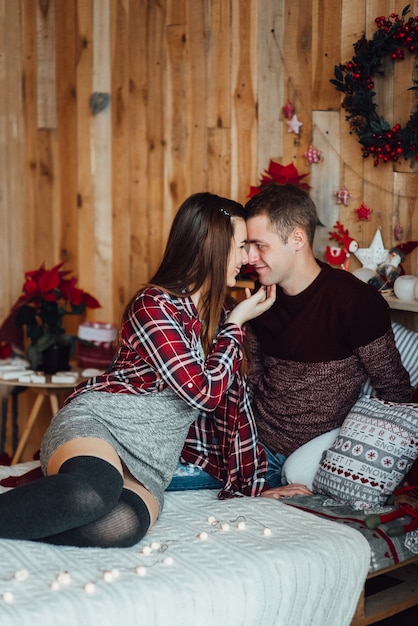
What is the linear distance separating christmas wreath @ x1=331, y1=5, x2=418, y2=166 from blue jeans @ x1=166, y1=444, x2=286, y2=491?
38.6 inches

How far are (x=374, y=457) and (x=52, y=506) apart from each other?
2.71ft

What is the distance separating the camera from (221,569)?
6.12 ft

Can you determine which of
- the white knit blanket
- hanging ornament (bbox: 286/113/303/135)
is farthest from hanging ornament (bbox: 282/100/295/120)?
the white knit blanket

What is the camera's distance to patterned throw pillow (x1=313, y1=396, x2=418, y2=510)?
2.27 m

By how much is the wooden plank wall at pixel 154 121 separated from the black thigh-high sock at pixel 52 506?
132 cm

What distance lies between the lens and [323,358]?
2486 mm

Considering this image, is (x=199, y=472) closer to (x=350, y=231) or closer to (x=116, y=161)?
(x=350, y=231)

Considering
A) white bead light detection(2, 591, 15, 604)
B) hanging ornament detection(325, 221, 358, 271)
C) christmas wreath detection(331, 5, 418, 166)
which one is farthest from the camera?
hanging ornament detection(325, 221, 358, 271)

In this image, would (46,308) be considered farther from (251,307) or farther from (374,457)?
(374,457)

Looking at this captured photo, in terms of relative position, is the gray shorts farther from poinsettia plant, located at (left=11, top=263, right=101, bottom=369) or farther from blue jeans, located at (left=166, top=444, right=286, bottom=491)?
poinsettia plant, located at (left=11, top=263, right=101, bottom=369)

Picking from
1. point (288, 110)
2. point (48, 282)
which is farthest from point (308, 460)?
point (48, 282)

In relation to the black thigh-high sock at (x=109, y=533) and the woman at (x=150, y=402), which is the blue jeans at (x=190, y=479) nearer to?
the woman at (x=150, y=402)

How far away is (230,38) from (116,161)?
0.78m

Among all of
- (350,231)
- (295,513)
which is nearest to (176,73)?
(350,231)
